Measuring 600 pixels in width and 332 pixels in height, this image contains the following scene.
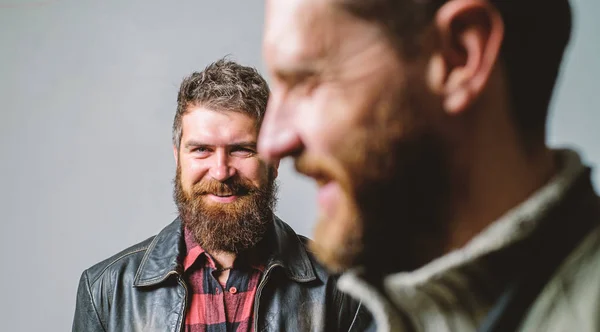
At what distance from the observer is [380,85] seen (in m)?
0.48

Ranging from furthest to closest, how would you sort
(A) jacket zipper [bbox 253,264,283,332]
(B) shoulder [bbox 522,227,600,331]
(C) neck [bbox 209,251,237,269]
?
(C) neck [bbox 209,251,237,269]
(A) jacket zipper [bbox 253,264,283,332]
(B) shoulder [bbox 522,227,600,331]

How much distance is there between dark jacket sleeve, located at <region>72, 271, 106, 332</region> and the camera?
1.62 meters

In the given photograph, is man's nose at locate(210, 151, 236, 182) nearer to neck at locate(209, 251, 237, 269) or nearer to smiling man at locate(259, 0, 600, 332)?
neck at locate(209, 251, 237, 269)

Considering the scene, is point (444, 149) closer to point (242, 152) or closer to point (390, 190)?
point (390, 190)

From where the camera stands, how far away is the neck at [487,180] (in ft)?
1.66

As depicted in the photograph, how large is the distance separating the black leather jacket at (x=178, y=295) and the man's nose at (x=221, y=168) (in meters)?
0.24

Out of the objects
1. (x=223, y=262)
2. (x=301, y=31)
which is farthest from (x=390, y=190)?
(x=223, y=262)

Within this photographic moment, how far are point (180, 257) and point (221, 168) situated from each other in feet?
0.93

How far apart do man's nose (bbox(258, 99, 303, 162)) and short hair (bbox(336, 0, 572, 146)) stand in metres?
0.11

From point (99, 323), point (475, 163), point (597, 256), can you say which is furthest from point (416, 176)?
point (99, 323)

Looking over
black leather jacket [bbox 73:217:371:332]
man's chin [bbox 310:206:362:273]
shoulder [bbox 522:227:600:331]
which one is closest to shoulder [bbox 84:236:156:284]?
black leather jacket [bbox 73:217:371:332]

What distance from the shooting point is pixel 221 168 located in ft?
5.06

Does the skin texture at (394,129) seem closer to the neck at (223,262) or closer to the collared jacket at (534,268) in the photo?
the collared jacket at (534,268)

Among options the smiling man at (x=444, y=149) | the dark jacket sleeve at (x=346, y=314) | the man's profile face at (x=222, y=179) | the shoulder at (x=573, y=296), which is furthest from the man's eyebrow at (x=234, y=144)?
the shoulder at (x=573, y=296)
